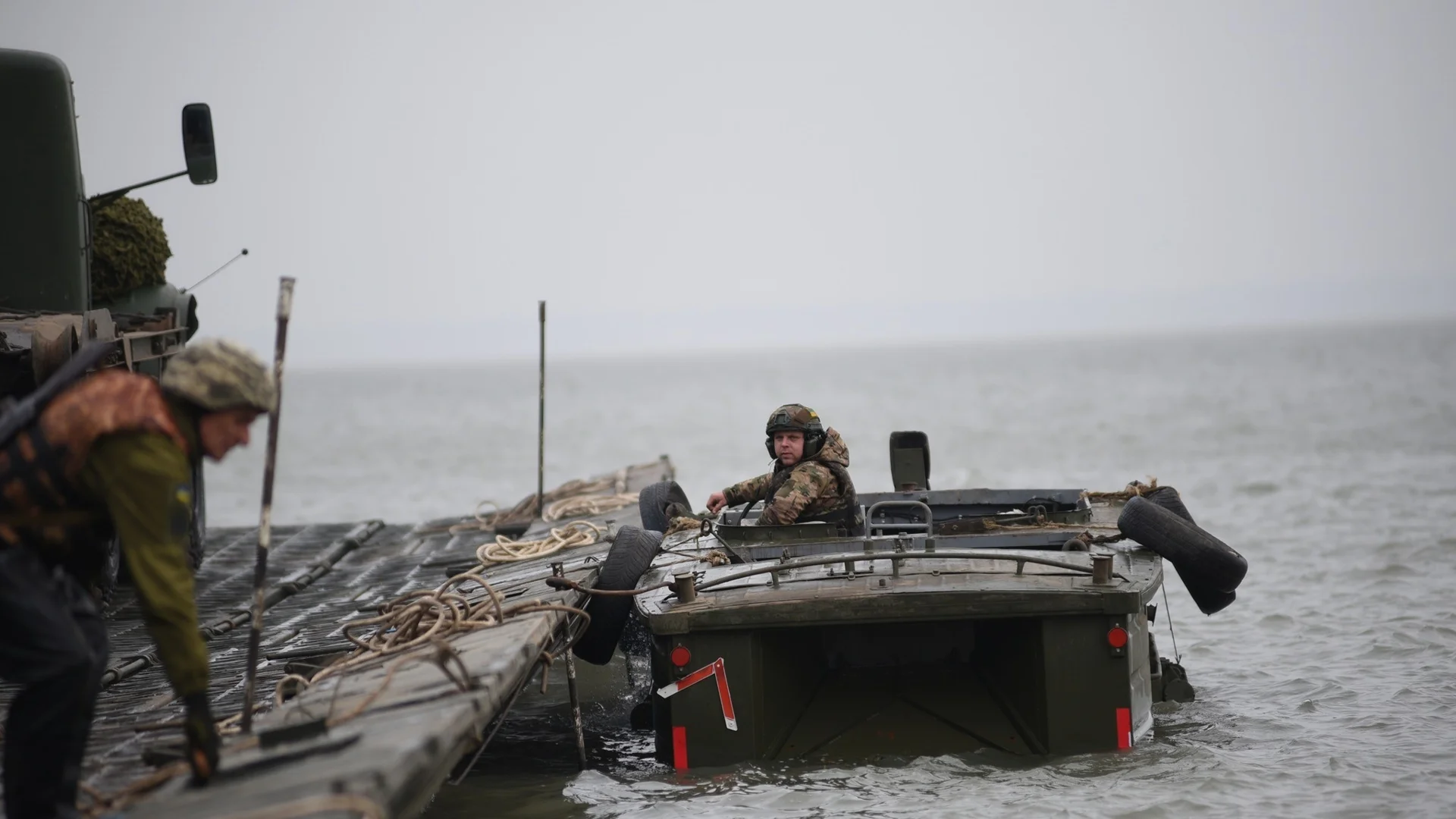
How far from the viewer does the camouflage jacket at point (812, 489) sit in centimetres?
843

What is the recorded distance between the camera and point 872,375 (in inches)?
4063

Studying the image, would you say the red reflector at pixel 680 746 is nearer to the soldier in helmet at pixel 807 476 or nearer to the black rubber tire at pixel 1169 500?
the soldier in helmet at pixel 807 476

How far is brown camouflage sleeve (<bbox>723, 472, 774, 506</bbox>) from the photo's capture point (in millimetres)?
9406

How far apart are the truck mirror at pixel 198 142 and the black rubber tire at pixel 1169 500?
683 centimetres

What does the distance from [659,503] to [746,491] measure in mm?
759

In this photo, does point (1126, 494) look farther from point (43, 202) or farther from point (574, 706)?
point (43, 202)

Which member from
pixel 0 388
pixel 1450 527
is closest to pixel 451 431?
pixel 1450 527

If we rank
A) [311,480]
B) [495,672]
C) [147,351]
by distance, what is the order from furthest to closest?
[311,480] < [147,351] < [495,672]

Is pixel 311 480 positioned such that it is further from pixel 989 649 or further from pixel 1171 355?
pixel 1171 355

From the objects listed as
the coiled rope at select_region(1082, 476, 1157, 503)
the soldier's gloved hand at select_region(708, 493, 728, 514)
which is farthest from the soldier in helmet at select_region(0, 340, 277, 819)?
the coiled rope at select_region(1082, 476, 1157, 503)

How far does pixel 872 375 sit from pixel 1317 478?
260 feet

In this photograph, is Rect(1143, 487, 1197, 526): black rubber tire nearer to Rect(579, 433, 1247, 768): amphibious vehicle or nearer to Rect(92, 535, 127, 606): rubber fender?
Rect(579, 433, 1247, 768): amphibious vehicle

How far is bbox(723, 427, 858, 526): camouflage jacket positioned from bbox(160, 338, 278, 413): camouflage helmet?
4.30 metres

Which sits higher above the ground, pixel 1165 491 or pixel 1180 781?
pixel 1165 491
